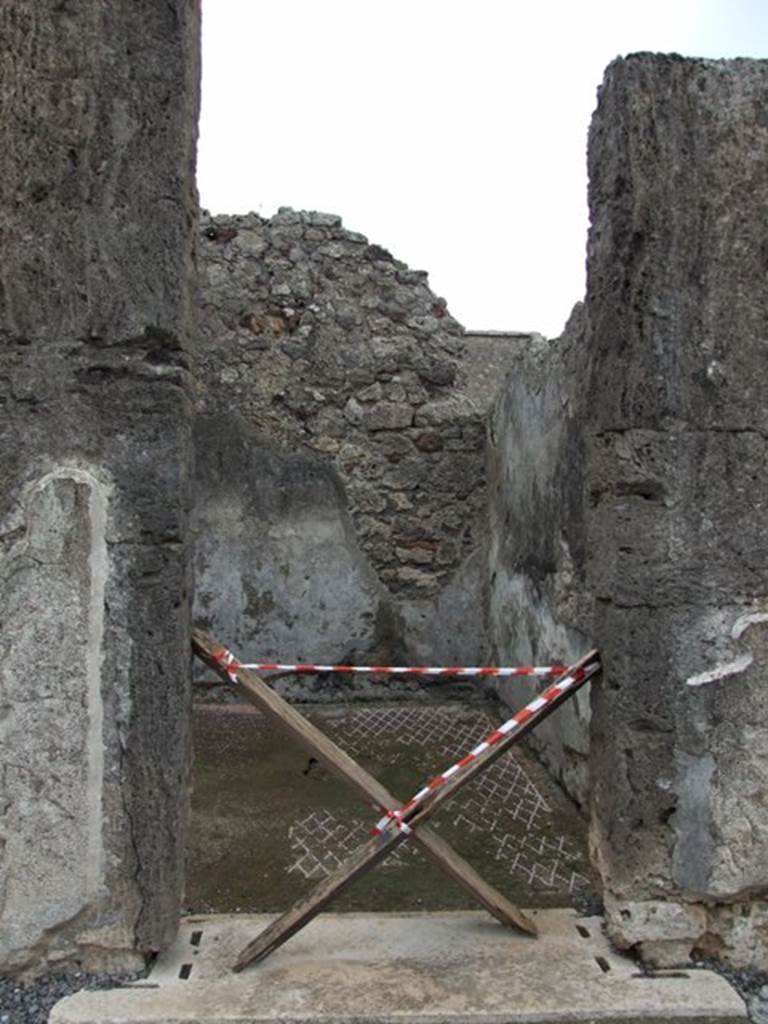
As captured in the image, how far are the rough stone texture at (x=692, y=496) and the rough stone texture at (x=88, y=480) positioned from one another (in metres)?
1.32

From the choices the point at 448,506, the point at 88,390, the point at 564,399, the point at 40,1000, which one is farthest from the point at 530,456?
the point at 40,1000

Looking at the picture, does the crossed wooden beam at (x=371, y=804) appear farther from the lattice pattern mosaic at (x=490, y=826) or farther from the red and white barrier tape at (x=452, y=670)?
the lattice pattern mosaic at (x=490, y=826)

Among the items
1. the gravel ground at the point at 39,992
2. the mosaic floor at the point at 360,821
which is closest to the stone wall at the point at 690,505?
the mosaic floor at the point at 360,821

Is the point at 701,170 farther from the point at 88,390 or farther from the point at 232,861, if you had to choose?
the point at 232,861

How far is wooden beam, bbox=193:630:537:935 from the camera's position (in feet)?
8.61

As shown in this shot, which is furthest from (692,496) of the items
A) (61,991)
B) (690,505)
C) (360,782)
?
(61,991)

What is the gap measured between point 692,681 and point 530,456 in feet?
9.09

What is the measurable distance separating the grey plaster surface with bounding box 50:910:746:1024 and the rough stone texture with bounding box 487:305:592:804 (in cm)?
150

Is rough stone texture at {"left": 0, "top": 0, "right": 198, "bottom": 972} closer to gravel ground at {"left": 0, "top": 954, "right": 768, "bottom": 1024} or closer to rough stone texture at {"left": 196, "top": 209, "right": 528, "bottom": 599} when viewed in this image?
gravel ground at {"left": 0, "top": 954, "right": 768, "bottom": 1024}

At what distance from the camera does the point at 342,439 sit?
6309 mm

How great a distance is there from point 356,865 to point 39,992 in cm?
92

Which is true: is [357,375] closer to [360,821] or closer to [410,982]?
[360,821]

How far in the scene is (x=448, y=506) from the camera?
6453 mm

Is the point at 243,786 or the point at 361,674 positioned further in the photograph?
the point at 361,674
